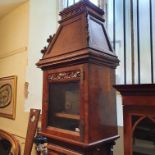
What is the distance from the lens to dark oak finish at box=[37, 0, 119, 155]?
1340 millimetres

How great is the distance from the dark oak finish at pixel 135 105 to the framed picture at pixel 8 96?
1886 millimetres

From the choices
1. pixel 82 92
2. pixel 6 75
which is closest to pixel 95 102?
pixel 82 92

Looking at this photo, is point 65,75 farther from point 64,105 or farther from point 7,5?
point 7,5

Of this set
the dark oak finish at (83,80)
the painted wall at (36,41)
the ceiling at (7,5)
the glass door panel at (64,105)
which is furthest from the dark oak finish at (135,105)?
the ceiling at (7,5)

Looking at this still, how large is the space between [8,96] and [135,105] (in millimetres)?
2127

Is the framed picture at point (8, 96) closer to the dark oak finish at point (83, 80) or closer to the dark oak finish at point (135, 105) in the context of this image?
the dark oak finish at point (83, 80)

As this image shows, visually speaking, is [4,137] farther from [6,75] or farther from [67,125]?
[67,125]

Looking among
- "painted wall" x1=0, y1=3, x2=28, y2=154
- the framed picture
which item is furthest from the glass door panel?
the framed picture

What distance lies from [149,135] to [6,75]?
93.9 inches

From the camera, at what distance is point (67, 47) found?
→ 1.52 meters

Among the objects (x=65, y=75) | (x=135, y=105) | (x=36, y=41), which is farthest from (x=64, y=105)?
(x=36, y=41)

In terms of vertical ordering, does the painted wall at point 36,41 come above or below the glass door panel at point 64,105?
above

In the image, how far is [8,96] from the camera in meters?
2.87

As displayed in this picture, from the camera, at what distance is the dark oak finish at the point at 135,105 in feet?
3.54
